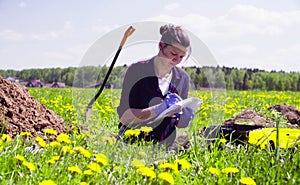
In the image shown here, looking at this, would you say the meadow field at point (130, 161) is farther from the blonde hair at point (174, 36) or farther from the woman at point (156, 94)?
the blonde hair at point (174, 36)

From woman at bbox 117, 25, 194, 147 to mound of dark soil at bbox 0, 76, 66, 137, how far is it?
762 mm

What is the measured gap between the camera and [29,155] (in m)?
2.63

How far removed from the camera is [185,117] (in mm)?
3346

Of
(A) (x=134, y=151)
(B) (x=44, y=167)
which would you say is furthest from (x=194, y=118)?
(B) (x=44, y=167)

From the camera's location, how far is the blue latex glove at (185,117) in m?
3.30

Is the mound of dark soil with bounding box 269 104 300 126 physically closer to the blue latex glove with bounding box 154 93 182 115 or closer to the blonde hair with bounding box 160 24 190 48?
the blue latex glove with bounding box 154 93 182 115

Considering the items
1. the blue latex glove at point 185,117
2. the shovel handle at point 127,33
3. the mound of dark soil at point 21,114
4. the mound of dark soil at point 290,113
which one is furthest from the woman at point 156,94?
the mound of dark soil at point 290,113

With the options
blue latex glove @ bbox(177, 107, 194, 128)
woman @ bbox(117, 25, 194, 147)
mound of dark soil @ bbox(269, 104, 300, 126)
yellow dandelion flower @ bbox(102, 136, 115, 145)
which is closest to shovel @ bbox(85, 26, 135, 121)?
woman @ bbox(117, 25, 194, 147)

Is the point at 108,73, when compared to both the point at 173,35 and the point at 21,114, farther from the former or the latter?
the point at 21,114

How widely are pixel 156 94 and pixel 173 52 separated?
0.41 metres

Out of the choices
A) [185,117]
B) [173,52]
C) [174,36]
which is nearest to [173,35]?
[174,36]

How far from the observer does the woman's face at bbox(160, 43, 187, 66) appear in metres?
3.05

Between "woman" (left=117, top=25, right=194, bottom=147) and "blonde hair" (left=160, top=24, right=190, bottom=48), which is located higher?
"blonde hair" (left=160, top=24, right=190, bottom=48)

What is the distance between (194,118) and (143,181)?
1250 mm
